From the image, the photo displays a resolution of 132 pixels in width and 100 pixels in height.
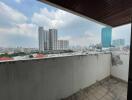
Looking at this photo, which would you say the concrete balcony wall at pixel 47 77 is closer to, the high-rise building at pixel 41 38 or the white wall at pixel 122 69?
the high-rise building at pixel 41 38

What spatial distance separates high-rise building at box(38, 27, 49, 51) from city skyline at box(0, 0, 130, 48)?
3.5 inches

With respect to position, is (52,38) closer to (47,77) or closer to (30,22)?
(30,22)

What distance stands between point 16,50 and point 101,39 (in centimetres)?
300

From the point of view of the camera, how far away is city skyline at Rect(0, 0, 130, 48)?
5.48 ft

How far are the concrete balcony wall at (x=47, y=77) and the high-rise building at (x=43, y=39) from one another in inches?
10.4

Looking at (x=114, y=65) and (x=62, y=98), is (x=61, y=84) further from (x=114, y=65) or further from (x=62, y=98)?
(x=114, y=65)

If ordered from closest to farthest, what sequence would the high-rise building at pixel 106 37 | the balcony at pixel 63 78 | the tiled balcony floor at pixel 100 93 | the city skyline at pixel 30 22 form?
the city skyline at pixel 30 22, the balcony at pixel 63 78, the tiled balcony floor at pixel 100 93, the high-rise building at pixel 106 37

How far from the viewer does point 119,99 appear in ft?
8.97

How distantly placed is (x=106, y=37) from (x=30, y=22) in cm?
309

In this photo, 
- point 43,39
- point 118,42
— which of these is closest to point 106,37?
point 118,42

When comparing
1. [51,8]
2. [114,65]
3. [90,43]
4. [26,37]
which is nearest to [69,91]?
[90,43]

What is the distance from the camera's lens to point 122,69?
13.6 ft

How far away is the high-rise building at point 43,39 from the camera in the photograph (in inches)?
84.2

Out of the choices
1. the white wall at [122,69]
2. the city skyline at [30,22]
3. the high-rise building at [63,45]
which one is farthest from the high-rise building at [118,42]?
the high-rise building at [63,45]
